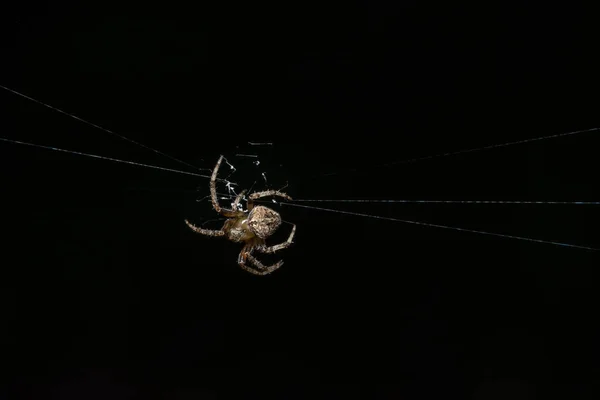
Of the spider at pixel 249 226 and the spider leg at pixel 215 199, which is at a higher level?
the spider leg at pixel 215 199

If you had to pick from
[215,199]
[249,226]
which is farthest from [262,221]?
[215,199]

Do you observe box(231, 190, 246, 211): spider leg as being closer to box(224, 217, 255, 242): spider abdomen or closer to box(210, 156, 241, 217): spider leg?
box(210, 156, 241, 217): spider leg

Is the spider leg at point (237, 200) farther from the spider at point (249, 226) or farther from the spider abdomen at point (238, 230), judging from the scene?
the spider abdomen at point (238, 230)

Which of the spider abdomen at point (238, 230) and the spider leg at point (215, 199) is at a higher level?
the spider leg at point (215, 199)

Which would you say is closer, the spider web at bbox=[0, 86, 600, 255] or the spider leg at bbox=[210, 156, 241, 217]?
the spider leg at bbox=[210, 156, 241, 217]

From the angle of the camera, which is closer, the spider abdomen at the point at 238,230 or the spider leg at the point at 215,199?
the spider leg at the point at 215,199

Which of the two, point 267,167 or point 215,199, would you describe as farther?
point 267,167

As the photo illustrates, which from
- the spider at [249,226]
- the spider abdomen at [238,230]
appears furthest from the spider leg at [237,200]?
the spider abdomen at [238,230]

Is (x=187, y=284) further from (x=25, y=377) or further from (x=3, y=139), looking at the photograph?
(x=3, y=139)

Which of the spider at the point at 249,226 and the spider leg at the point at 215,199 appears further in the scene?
the spider at the point at 249,226

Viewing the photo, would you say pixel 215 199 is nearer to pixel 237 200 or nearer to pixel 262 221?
pixel 237 200

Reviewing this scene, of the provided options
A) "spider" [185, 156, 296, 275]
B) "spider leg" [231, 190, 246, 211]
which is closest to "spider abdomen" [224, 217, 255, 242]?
"spider" [185, 156, 296, 275]

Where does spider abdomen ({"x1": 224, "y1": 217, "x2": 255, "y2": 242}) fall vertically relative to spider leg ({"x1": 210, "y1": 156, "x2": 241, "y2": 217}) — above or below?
below
